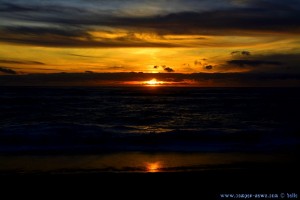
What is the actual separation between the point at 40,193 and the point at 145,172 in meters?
3.23

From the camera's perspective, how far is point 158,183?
30.8 ft

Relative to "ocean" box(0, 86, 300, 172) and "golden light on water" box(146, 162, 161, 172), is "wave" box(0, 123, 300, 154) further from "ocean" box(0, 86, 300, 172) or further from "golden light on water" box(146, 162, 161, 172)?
"golden light on water" box(146, 162, 161, 172)

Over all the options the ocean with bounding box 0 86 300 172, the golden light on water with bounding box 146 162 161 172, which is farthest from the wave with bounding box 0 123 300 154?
the golden light on water with bounding box 146 162 161 172

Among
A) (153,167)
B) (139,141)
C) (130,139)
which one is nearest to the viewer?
(153,167)

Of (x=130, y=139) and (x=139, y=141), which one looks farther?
(x=130, y=139)

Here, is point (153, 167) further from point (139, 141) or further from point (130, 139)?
point (130, 139)

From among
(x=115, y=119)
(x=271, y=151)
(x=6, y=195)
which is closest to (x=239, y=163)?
(x=271, y=151)

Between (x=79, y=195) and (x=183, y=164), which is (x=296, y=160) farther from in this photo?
(x=79, y=195)

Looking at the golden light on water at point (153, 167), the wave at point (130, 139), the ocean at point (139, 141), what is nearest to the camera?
the golden light on water at point (153, 167)

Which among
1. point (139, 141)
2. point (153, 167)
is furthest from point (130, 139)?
point (153, 167)

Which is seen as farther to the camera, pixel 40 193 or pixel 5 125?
pixel 5 125

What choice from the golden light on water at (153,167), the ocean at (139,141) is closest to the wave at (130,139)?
the ocean at (139,141)

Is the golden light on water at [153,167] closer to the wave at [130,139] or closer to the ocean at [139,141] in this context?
the ocean at [139,141]

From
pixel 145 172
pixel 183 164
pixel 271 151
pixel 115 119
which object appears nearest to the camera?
pixel 145 172
